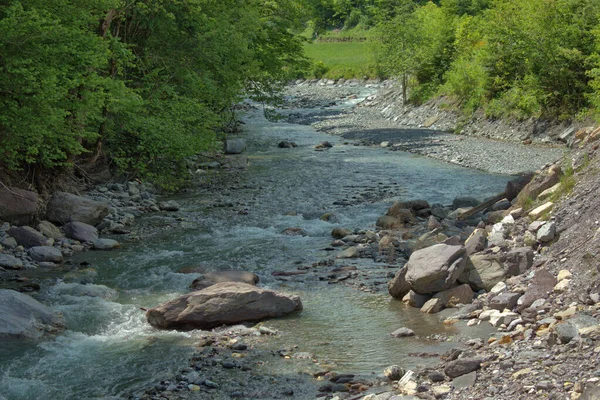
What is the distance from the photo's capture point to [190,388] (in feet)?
30.3

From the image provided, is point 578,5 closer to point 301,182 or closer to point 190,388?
point 301,182

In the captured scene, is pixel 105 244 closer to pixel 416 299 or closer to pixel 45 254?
pixel 45 254

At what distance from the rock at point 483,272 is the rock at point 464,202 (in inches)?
265

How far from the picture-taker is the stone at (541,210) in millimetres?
13859

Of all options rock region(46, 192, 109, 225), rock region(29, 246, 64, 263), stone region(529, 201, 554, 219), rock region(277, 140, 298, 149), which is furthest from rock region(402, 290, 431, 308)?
rock region(277, 140, 298, 149)

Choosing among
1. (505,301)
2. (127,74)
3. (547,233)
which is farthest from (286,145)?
(505,301)

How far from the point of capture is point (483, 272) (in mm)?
12430

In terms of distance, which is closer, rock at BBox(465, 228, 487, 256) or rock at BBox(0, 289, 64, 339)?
rock at BBox(0, 289, 64, 339)

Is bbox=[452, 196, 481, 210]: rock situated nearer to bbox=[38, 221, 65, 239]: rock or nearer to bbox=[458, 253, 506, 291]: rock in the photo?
bbox=[458, 253, 506, 291]: rock

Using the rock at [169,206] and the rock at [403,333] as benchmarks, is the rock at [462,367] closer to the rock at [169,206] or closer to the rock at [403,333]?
the rock at [403,333]

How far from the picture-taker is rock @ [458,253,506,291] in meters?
12.2

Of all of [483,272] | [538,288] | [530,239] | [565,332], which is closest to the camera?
[565,332]

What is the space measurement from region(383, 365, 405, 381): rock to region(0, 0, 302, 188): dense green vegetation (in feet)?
30.9

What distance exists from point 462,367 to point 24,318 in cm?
667
